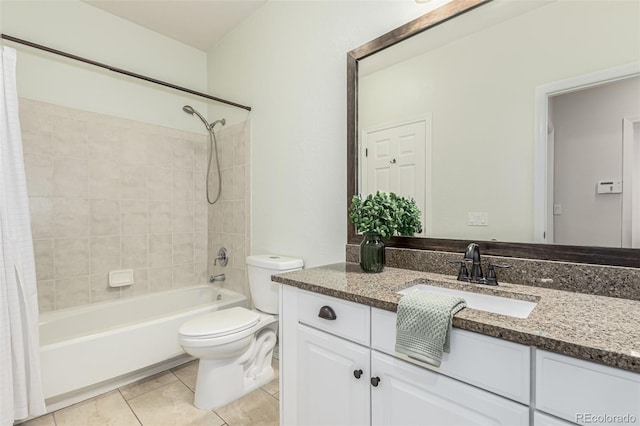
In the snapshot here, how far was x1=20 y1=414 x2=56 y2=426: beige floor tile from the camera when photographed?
158 cm

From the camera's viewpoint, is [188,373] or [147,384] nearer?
[147,384]

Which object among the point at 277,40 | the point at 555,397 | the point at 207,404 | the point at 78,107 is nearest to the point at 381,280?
the point at 555,397

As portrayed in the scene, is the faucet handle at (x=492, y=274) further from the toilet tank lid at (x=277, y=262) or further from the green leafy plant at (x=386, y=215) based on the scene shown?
the toilet tank lid at (x=277, y=262)

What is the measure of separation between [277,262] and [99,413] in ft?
3.98

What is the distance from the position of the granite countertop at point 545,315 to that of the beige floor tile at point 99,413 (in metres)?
1.19

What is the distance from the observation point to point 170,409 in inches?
66.4

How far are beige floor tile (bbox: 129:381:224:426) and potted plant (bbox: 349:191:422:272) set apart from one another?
1.15 meters

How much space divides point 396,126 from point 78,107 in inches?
86.9

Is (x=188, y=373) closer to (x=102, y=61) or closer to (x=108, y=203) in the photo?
(x=108, y=203)

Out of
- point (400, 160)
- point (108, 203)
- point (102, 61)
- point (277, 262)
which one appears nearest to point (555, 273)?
point (400, 160)

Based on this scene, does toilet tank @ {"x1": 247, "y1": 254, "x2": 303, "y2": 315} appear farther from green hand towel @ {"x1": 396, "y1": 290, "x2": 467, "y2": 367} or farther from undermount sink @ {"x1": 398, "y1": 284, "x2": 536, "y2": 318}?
green hand towel @ {"x1": 396, "y1": 290, "x2": 467, "y2": 367}

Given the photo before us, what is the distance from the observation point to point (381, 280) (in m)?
1.23

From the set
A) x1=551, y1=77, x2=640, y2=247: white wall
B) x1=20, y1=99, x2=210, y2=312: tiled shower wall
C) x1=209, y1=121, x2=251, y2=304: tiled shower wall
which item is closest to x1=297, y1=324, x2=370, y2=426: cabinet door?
x1=551, y1=77, x2=640, y2=247: white wall

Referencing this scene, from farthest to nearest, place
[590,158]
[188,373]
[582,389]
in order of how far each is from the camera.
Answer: [188,373]
[590,158]
[582,389]
